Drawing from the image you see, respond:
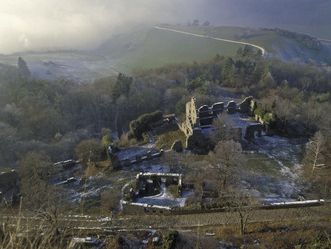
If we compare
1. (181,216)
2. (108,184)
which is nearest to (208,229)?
(181,216)

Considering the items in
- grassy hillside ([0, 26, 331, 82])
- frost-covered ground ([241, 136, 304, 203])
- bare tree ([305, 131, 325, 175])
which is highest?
bare tree ([305, 131, 325, 175])

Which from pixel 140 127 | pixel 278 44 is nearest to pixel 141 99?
pixel 140 127

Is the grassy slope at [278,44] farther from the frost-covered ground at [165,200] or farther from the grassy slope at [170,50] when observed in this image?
the frost-covered ground at [165,200]

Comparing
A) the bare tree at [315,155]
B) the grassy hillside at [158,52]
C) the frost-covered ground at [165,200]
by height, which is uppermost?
the bare tree at [315,155]

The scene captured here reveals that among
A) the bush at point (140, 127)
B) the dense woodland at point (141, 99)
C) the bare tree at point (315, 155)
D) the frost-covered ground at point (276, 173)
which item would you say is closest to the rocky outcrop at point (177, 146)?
the bush at point (140, 127)

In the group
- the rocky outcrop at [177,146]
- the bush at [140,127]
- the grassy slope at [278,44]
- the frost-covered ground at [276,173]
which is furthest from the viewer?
the grassy slope at [278,44]

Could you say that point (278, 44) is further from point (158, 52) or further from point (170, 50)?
point (158, 52)

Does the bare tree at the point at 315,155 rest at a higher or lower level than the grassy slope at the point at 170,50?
higher

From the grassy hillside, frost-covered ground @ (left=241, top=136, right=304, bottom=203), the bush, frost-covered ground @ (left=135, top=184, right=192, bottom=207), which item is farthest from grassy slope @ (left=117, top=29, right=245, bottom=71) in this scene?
frost-covered ground @ (left=135, top=184, right=192, bottom=207)

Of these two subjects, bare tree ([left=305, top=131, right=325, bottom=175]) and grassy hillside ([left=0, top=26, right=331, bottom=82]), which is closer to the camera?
bare tree ([left=305, top=131, right=325, bottom=175])

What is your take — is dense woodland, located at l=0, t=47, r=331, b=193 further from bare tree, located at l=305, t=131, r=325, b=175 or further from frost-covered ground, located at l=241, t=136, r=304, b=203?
frost-covered ground, located at l=241, t=136, r=304, b=203
